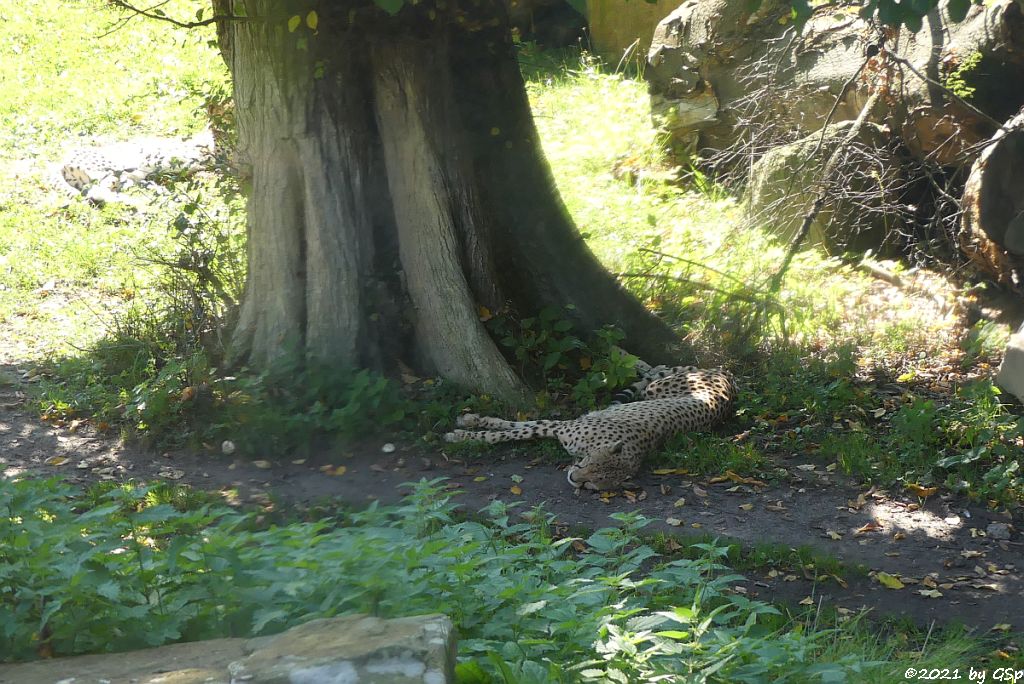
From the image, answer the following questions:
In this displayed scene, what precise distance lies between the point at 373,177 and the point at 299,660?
194 inches

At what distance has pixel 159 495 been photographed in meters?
5.61

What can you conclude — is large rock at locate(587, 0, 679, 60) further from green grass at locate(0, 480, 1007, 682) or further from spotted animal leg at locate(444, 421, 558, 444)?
green grass at locate(0, 480, 1007, 682)

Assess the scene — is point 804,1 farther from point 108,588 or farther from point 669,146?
point 669,146

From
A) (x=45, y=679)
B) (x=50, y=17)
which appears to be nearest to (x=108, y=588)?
(x=45, y=679)

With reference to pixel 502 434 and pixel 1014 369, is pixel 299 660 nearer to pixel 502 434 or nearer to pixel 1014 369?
pixel 502 434

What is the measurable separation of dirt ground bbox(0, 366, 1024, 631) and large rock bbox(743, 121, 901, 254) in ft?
11.2

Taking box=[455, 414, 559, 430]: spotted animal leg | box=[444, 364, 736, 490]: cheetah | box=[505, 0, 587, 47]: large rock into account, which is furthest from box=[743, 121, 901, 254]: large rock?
box=[505, 0, 587, 47]: large rock

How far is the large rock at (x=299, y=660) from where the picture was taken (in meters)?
2.31

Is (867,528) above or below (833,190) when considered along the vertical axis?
below

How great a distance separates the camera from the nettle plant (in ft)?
23.0

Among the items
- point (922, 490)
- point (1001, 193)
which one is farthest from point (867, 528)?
point (1001, 193)

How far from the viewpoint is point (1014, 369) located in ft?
21.0

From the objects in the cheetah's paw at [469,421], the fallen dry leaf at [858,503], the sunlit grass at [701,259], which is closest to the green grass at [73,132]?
the cheetah's paw at [469,421]

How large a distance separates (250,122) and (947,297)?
5671 millimetres
